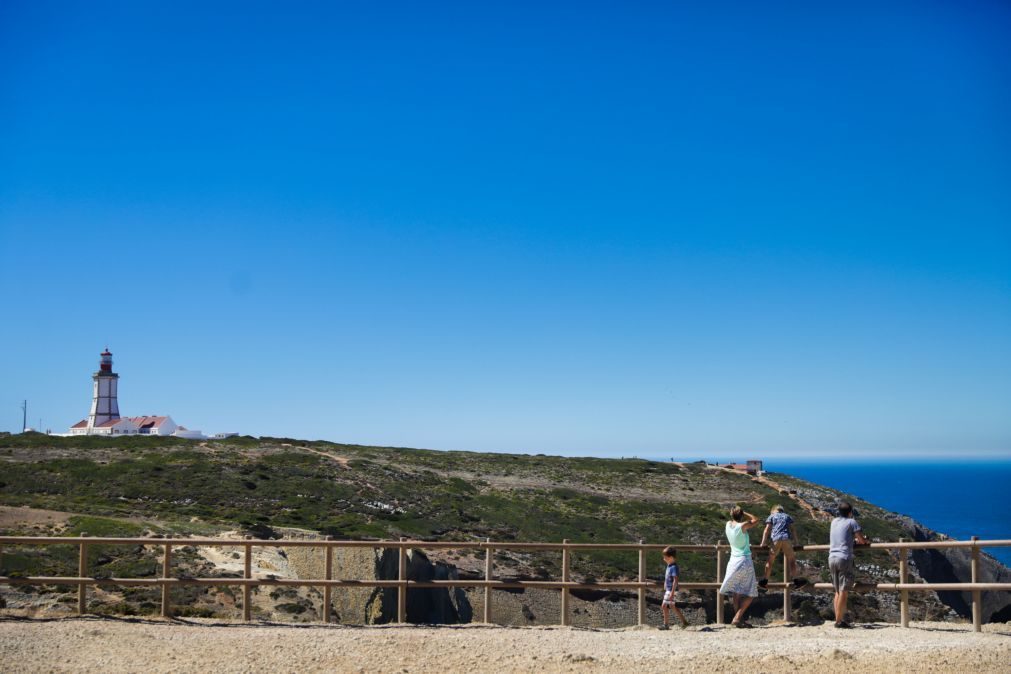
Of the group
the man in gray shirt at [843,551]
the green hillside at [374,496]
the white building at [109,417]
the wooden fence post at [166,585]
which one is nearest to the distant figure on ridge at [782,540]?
the man in gray shirt at [843,551]

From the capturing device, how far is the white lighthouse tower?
7688 cm

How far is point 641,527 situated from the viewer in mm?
41125

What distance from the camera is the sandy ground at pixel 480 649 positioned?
1079cm

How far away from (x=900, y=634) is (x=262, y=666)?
8490 millimetres

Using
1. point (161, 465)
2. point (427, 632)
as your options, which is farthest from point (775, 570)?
point (161, 465)

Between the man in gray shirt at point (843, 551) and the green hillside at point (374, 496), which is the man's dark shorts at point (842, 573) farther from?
the green hillside at point (374, 496)

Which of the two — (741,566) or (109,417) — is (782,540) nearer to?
(741,566)

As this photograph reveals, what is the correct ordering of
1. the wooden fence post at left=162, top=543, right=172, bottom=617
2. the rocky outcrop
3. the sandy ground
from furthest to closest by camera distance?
the rocky outcrop, the wooden fence post at left=162, top=543, right=172, bottom=617, the sandy ground

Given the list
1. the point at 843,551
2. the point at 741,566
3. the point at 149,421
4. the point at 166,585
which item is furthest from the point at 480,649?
the point at 149,421

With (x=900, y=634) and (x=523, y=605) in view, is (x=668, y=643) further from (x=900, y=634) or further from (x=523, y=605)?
(x=523, y=605)

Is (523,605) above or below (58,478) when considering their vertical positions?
below

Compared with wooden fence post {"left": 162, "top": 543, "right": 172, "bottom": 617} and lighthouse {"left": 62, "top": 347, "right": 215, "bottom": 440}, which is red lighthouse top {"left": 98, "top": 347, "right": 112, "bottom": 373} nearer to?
lighthouse {"left": 62, "top": 347, "right": 215, "bottom": 440}

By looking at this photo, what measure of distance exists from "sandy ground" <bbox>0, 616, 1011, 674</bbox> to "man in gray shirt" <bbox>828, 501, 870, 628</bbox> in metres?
0.60

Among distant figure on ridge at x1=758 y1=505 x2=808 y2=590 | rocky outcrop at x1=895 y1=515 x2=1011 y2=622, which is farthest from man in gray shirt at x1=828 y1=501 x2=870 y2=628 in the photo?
rocky outcrop at x1=895 y1=515 x2=1011 y2=622
